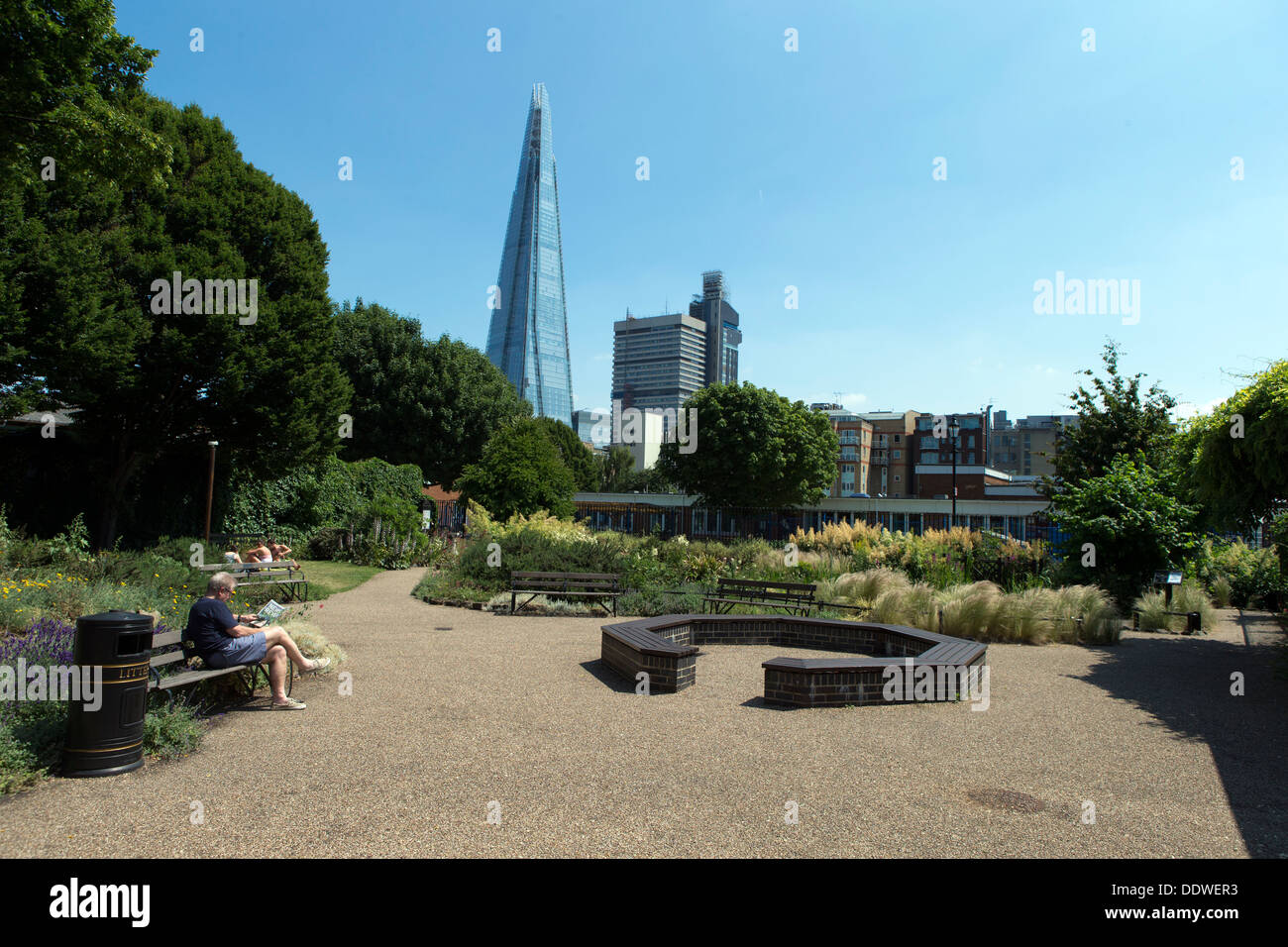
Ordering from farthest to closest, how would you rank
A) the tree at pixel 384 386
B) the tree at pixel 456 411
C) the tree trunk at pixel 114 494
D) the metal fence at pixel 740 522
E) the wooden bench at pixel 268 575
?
the tree at pixel 456 411 → the tree at pixel 384 386 → the metal fence at pixel 740 522 → the tree trunk at pixel 114 494 → the wooden bench at pixel 268 575

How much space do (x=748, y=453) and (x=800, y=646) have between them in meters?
28.7

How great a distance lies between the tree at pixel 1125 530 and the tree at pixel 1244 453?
3233mm

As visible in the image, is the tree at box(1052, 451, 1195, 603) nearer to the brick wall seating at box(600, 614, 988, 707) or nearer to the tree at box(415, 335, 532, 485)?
the brick wall seating at box(600, 614, 988, 707)

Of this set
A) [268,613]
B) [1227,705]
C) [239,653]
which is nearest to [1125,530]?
[1227,705]

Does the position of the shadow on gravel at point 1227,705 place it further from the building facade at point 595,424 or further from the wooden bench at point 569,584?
the building facade at point 595,424

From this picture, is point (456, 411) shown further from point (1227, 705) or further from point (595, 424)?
point (595, 424)

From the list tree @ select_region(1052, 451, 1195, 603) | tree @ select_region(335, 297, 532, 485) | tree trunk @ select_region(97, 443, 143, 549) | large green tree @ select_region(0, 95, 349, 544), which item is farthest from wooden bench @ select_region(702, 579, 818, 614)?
tree @ select_region(335, 297, 532, 485)

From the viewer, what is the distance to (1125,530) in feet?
45.4

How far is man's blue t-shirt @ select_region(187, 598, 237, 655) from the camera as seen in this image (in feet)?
22.3

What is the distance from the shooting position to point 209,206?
18203 mm

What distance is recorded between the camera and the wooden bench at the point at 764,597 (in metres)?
13.5

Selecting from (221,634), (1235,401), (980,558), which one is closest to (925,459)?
(980,558)

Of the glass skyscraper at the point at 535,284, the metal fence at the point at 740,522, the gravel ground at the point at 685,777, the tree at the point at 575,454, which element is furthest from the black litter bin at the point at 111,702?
the glass skyscraper at the point at 535,284
